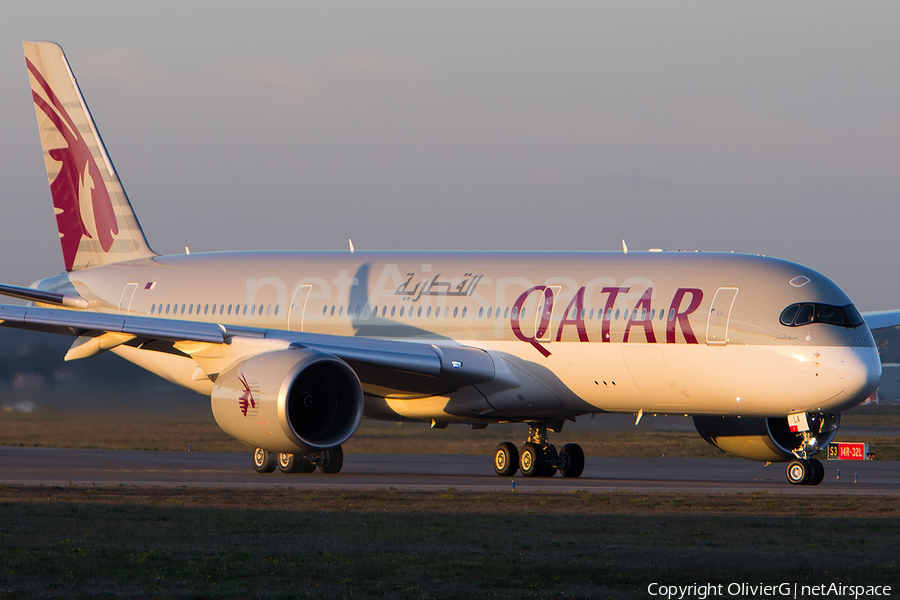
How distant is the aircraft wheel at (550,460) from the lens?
27.6m

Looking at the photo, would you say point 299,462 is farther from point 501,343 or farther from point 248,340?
point 501,343

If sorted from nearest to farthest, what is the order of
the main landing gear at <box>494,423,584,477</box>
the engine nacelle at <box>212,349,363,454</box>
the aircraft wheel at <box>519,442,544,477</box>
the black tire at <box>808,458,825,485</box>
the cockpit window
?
the engine nacelle at <box>212,349,363,454</box> < the cockpit window < the black tire at <box>808,458,825,485</box> < the aircraft wheel at <box>519,442,544,477</box> < the main landing gear at <box>494,423,584,477</box>

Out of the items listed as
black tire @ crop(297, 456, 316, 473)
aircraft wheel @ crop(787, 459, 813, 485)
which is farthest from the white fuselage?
black tire @ crop(297, 456, 316, 473)

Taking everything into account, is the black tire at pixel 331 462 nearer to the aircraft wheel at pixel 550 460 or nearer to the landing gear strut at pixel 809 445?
the aircraft wheel at pixel 550 460

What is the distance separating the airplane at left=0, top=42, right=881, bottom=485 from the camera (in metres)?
23.4

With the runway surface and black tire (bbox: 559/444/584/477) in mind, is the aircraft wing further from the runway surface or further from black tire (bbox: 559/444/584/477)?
black tire (bbox: 559/444/584/477)

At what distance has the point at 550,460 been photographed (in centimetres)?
2772

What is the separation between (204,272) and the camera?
31.4 m

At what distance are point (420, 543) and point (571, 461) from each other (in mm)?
13199

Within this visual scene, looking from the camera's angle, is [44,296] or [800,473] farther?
[44,296]

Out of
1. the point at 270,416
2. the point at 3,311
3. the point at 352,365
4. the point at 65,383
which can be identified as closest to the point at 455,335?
the point at 352,365

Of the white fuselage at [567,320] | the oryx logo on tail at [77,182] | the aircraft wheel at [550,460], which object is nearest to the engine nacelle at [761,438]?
the white fuselage at [567,320]

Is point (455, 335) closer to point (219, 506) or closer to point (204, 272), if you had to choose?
point (204, 272)

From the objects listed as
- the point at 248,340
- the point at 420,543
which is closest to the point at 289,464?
the point at 248,340
